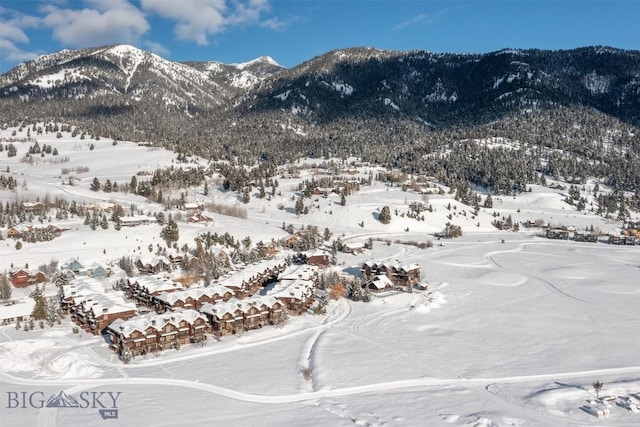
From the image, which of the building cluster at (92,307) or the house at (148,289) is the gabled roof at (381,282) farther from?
the building cluster at (92,307)

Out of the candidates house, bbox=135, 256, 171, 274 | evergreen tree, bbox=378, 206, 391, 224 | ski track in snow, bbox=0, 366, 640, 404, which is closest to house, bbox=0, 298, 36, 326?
ski track in snow, bbox=0, 366, 640, 404

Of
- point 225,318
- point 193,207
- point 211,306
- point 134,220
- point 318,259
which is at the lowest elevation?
point 225,318

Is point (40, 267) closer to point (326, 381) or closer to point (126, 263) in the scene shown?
point (126, 263)

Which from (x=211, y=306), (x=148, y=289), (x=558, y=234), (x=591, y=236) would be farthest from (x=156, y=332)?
(x=591, y=236)

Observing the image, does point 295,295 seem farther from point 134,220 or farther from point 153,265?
point 134,220

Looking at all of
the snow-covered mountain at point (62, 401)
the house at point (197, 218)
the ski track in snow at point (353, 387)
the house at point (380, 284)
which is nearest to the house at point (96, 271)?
the ski track in snow at point (353, 387)

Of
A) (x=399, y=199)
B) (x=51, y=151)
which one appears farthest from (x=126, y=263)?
(x=51, y=151)
